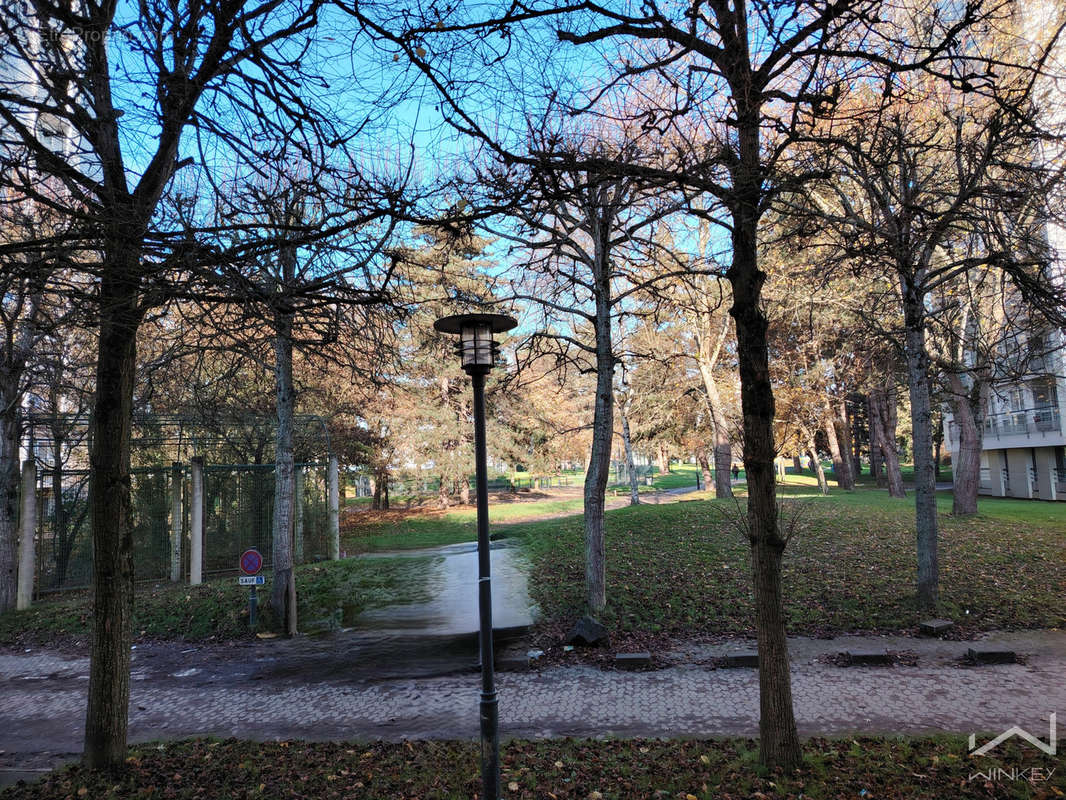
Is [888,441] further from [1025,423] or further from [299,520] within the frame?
[299,520]

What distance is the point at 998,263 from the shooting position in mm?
6113

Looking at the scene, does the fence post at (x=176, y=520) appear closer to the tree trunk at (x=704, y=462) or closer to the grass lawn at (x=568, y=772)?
the grass lawn at (x=568, y=772)

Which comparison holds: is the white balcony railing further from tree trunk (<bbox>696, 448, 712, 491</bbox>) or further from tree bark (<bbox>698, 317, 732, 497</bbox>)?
tree trunk (<bbox>696, 448, 712, 491</bbox>)

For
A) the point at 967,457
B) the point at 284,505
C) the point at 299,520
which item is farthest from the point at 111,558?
the point at 967,457

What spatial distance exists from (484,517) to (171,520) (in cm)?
1257

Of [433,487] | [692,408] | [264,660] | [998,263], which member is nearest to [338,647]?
[264,660]

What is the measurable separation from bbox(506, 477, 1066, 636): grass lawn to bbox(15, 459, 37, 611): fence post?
34.1 ft

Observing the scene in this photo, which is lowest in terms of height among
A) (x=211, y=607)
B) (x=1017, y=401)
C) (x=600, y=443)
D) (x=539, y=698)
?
(x=539, y=698)

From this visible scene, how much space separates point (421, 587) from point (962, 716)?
10.5 m

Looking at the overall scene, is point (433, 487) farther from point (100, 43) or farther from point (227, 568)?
point (100, 43)

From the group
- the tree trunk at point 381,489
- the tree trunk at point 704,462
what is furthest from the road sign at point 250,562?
the tree trunk at point 704,462

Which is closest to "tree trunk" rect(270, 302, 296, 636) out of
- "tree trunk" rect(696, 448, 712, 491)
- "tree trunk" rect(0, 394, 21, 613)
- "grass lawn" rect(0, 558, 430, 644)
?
"grass lawn" rect(0, 558, 430, 644)

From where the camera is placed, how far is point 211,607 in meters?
11.7

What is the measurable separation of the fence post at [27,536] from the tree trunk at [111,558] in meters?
10.0
